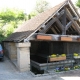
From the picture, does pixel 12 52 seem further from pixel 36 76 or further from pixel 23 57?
pixel 36 76

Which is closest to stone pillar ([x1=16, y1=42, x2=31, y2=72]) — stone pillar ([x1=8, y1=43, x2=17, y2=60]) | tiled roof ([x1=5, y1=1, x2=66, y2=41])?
tiled roof ([x1=5, y1=1, x2=66, y2=41])

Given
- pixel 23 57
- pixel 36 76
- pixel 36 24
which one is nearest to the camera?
pixel 36 76

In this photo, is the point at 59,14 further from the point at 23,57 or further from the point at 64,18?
the point at 23,57

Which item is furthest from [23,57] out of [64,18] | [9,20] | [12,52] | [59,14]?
[9,20]

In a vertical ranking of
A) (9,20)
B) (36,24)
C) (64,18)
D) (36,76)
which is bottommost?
(36,76)

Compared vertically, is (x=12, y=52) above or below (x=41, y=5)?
below

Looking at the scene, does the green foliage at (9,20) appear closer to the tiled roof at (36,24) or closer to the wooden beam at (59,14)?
the tiled roof at (36,24)

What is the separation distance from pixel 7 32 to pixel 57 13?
11.9 metres

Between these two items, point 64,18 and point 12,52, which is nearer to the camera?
point 64,18

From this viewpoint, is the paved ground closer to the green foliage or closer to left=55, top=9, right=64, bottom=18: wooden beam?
left=55, top=9, right=64, bottom=18: wooden beam

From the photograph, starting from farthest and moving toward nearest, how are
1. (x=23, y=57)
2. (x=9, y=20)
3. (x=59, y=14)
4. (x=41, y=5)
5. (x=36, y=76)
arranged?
(x=41, y=5) < (x=9, y=20) < (x=59, y=14) < (x=23, y=57) < (x=36, y=76)

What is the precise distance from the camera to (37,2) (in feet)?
164

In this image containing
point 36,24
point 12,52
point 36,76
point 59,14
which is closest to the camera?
point 36,76

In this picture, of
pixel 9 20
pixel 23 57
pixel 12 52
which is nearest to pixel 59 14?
pixel 23 57
